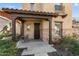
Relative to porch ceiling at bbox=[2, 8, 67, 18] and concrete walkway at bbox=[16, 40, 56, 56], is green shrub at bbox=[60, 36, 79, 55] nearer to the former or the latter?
concrete walkway at bbox=[16, 40, 56, 56]

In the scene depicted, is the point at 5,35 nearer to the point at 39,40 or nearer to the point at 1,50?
the point at 1,50

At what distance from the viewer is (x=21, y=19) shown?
116 inches

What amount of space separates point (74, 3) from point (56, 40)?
29.1 inches

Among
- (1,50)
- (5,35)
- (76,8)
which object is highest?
(76,8)

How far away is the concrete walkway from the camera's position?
2962 millimetres

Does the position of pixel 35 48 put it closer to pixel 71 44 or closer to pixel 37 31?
pixel 37 31

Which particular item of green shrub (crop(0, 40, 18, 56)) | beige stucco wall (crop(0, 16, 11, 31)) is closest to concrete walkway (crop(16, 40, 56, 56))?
green shrub (crop(0, 40, 18, 56))

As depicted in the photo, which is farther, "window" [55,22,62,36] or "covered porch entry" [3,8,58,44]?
"window" [55,22,62,36]

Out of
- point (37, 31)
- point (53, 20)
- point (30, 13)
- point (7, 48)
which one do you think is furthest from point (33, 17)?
point (7, 48)

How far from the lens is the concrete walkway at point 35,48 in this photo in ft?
9.72

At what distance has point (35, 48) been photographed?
299 centimetres

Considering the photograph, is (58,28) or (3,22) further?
(58,28)

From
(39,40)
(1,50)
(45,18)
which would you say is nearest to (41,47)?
(39,40)

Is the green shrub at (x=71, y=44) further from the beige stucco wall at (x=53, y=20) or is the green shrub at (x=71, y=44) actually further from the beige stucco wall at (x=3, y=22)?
the beige stucco wall at (x=3, y=22)
